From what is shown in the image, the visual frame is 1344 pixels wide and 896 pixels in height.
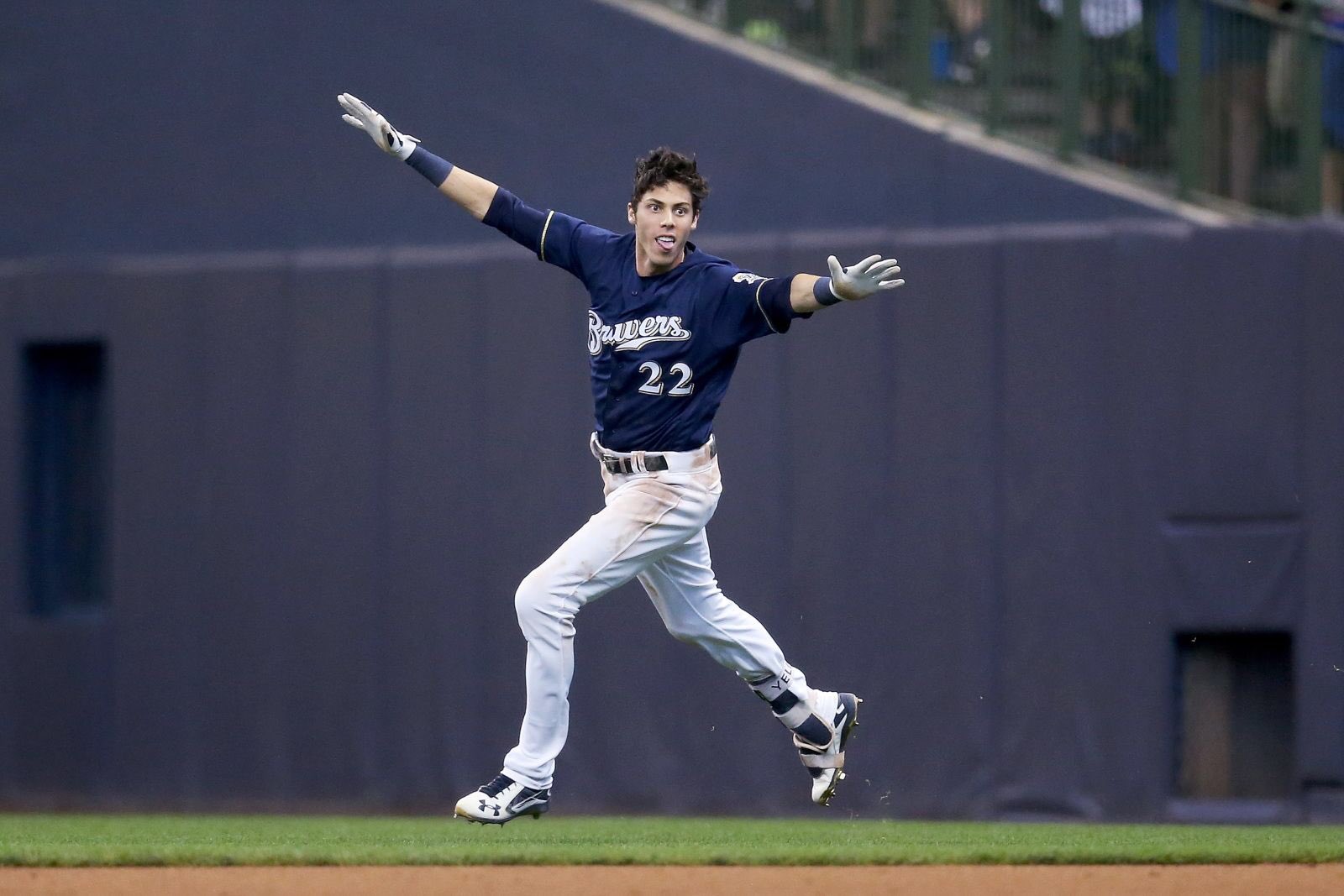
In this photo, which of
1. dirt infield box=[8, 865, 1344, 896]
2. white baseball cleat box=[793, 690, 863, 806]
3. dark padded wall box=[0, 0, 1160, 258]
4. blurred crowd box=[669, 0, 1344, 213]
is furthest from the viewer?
dark padded wall box=[0, 0, 1160, 258]

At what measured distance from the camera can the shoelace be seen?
5543 millimetres

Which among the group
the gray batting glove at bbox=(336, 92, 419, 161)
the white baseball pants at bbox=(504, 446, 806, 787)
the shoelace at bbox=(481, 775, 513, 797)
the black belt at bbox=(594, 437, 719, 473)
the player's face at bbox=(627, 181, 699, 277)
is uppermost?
the gray batting glove at bbox=(336, 92, 419, 161)

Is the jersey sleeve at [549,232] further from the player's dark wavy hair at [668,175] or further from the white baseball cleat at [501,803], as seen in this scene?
the white baseball cleat at [501,803]

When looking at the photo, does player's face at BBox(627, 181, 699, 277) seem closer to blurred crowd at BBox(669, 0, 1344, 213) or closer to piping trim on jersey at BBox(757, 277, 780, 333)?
piping trim on jersey at BBox(757, 277, 780, 333)

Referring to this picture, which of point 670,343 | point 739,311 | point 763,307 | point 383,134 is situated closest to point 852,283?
point 763,307

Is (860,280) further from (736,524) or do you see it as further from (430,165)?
(736,524)

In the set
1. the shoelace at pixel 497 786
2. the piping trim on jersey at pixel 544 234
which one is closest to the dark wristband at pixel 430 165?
the piping trim on jersey at pixel 544 234

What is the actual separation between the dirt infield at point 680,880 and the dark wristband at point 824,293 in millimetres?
1788

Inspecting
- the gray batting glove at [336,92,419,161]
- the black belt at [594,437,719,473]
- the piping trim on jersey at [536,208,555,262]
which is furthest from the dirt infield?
the gray batting glove at [336,92,419,161]

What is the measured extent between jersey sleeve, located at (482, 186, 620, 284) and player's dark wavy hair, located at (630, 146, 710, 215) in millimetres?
255

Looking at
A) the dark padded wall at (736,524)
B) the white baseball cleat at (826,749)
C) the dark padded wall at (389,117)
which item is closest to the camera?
the white baseball cleat at (826,749)

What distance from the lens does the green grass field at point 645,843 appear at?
571cm

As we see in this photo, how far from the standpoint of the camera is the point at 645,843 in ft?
20.8

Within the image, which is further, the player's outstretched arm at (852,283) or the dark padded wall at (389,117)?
the dark padded wall at (389,117)
